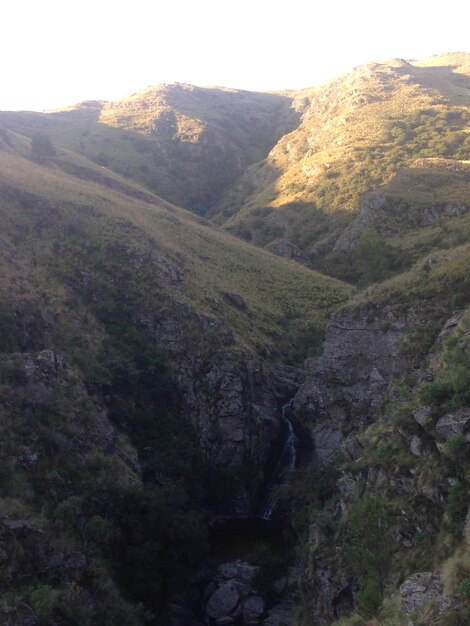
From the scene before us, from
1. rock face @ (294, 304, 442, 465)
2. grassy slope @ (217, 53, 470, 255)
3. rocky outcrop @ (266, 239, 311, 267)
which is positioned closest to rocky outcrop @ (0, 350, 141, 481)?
rock face @ (294, 304, 442, 465)

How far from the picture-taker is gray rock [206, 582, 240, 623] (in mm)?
26503

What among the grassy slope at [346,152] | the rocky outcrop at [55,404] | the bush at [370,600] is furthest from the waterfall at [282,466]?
the grassy slope at [346,152]

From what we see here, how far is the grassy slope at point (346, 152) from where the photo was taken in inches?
3142

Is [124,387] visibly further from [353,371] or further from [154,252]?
[154,252]

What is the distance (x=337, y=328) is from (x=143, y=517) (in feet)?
62.8

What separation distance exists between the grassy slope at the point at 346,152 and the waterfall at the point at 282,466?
36178mm

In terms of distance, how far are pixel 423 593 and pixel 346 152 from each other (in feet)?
270

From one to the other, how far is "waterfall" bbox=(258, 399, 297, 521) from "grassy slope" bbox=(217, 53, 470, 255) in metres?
36.2

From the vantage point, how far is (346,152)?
90.8 m

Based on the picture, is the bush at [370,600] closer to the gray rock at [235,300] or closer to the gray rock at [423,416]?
the gray rock at [423,416]

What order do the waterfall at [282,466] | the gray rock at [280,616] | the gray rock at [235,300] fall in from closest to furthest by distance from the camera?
the gray rock at [280,616] < the waterfall at [282,466] < the gray rock at [235,300]

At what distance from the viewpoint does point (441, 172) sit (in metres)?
70.6

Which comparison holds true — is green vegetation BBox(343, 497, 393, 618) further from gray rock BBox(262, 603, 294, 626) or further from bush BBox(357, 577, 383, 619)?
gray rock BBox(262, 603, 294, 626)

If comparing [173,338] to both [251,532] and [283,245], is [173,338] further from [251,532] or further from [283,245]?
[283,245]
